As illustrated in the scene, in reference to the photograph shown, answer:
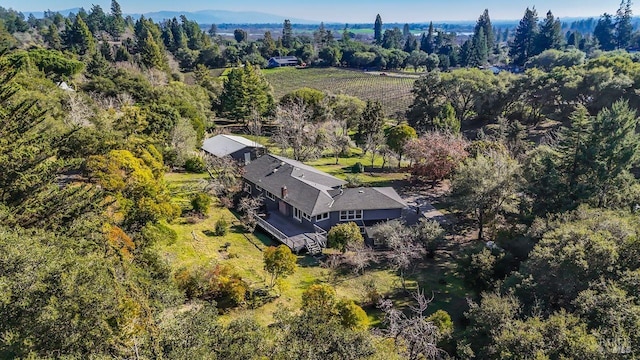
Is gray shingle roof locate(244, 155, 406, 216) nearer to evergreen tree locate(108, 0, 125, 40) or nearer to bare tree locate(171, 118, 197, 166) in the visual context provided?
bare tree locate(171, 118, 197, 166)

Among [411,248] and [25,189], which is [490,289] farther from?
[25,189]

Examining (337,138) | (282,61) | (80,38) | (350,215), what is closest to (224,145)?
(337,138)

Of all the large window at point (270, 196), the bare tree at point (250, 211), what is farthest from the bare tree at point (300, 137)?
the bare tree at point (250, 211)

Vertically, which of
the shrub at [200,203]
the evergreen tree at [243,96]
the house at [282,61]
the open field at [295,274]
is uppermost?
the house at [282,61]

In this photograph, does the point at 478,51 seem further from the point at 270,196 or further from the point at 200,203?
the point at 200,203

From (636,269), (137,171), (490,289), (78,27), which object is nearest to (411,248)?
(490,289)

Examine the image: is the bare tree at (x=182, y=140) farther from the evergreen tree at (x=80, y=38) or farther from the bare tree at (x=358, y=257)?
the evergreen tree at (x=80, y=38)
